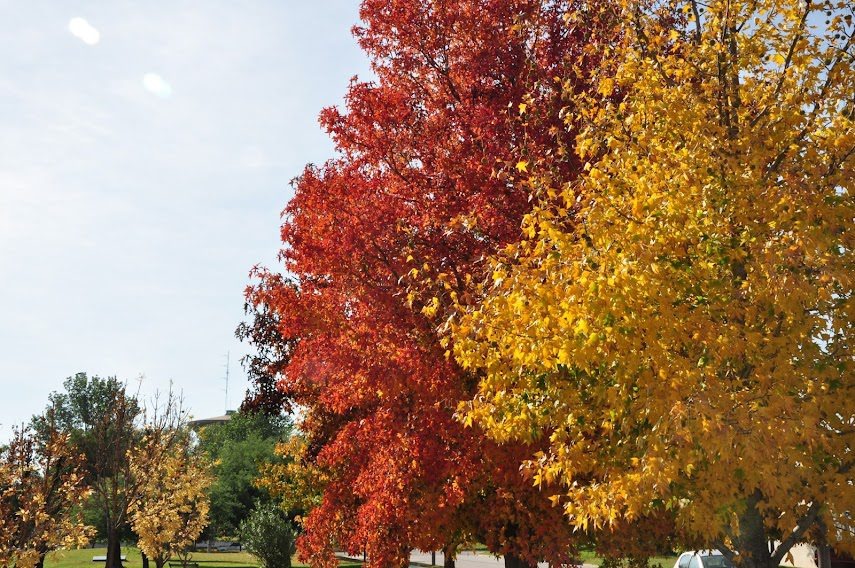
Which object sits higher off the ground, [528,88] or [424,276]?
[528,88]

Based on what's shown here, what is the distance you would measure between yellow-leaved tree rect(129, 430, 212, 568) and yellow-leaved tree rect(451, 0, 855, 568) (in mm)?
25454

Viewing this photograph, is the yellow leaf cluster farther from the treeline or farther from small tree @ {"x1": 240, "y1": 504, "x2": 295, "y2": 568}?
small tree @ {"x1": 240, "y1": 504, "x2": 295, "y2": 568}

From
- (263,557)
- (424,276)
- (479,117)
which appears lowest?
(263,557)

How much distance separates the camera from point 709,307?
29.2 feet

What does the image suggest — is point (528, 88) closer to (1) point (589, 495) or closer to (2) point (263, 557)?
(1) point (589, 495)

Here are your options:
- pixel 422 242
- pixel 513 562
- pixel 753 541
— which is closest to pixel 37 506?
pixel 513 562

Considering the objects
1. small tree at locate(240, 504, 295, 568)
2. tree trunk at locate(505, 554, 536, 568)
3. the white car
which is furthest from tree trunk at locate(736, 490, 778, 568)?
small tree at locate(240, 504, 295, 568)

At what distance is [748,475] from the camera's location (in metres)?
8.41

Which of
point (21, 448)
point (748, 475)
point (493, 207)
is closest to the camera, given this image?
point (748, 475)

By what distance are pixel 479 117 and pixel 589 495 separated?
6752mm

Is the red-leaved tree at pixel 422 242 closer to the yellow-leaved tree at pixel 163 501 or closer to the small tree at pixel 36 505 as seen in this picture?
the small tree at pixel 36 505

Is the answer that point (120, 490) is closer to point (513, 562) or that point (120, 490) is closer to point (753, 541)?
point (513, 562)

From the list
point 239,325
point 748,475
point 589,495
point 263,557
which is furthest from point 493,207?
point 263,557

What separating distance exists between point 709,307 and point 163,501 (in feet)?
102
